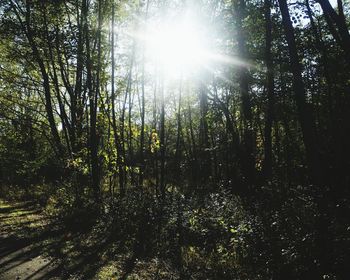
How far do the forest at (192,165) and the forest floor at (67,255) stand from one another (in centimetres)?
6

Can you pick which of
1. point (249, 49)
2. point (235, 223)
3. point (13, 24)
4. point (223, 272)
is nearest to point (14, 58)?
point (13, 24)

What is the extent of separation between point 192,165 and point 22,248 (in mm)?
20388

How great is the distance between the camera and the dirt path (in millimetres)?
8836

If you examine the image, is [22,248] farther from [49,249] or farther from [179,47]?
[179,47]

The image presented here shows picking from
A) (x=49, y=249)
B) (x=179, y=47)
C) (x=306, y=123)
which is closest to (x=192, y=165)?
(x=179, y=47)

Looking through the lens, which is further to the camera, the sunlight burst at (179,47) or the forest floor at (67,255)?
the sunlight burst at (179,47)

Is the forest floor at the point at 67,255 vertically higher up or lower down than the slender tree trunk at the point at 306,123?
lower down

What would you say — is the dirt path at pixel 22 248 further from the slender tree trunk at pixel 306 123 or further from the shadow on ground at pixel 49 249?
the slender tree trunk at pixel 306 123

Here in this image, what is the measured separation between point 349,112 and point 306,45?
197 inches

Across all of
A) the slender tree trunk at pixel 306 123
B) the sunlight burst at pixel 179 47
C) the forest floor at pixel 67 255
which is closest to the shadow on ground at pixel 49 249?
the forest floor at pixel 67 255

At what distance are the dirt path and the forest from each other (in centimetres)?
7

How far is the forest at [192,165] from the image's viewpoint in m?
8.59

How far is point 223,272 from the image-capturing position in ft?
27.5

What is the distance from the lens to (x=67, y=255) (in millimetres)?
10320
